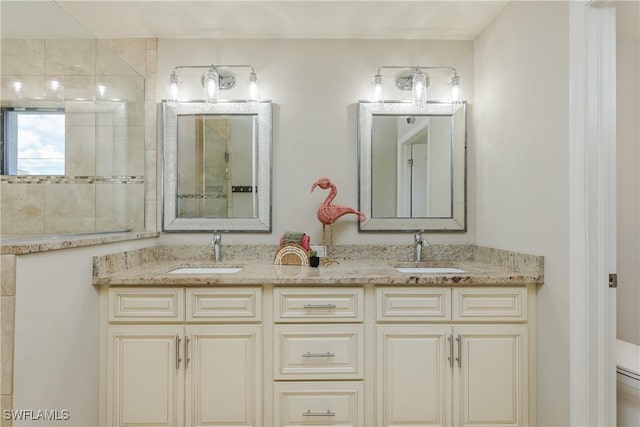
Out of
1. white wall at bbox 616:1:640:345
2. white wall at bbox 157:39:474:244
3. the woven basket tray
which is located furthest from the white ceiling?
the woven basket tray

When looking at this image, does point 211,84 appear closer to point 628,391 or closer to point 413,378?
point 413,378

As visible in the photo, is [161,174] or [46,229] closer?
[46,229]

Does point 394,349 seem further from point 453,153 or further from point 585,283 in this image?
point 453,153

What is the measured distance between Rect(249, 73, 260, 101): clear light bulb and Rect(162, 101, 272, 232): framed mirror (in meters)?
0.05

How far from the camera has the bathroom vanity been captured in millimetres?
1608

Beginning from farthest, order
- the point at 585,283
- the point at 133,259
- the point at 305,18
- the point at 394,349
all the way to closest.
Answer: the point at 305,18, the point at 133,259, the point at 394,349, the point at 585,283

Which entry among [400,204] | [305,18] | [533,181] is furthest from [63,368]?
[533,181]

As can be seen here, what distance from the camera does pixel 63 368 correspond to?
4.61ft

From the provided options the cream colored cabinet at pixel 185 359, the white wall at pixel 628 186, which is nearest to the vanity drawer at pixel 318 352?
the cream colored cabinet at pixel 185 359

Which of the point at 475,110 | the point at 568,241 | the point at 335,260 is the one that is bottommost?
the point at 335,260

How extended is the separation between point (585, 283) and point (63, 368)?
2.13 metres

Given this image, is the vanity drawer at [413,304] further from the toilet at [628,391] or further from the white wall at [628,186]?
the white wall at [628,186]

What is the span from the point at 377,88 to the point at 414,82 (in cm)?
23

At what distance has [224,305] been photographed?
1.62 m
